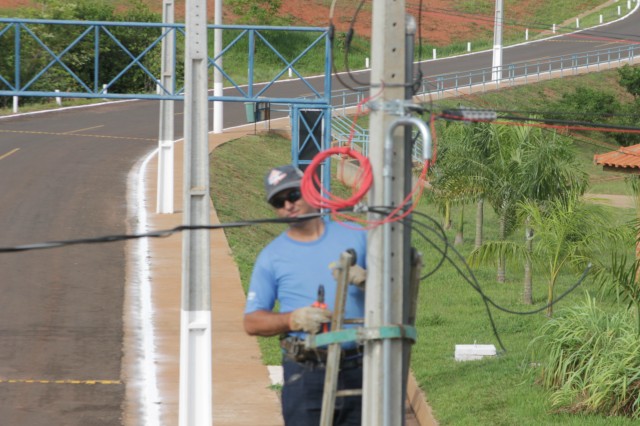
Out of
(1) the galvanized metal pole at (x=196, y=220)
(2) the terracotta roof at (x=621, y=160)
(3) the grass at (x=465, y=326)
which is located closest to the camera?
(1) the galvanized metal pole at (x=196, y=220)

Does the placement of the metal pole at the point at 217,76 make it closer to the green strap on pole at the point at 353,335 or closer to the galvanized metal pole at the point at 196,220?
the galvanized metal pole at the point at 196,220

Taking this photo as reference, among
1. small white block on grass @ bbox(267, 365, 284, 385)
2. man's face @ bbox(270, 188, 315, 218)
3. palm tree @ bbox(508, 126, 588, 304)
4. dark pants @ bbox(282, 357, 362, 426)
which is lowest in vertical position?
small white block on grass @ bbox(267, 365, 284, 385)

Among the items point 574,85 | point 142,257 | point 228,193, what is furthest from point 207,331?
point 574,85

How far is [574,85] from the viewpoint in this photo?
166 ft

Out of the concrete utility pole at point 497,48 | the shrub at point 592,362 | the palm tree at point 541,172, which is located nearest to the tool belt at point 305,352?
the shrub at point 592,362

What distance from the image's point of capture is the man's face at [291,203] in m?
6.25

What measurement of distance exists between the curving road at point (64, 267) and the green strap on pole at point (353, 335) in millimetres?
5908

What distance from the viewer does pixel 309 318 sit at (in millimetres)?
5812

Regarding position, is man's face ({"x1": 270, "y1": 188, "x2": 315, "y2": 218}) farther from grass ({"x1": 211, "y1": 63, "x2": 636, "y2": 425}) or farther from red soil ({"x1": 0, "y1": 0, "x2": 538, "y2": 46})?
red soil ({"x1": 0, "y1": 0, "x2": 538, "y2": 46})

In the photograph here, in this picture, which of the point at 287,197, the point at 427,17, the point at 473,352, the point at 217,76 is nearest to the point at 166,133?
the point at 473,352

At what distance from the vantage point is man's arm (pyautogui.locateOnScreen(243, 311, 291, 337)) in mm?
5941

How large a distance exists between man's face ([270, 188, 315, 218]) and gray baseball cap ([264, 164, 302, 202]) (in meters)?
0.03

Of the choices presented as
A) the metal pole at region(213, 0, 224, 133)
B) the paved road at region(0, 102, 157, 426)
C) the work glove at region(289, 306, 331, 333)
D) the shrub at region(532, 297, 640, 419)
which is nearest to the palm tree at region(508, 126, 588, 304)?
the shrub at region(532, 297, 640, 419)

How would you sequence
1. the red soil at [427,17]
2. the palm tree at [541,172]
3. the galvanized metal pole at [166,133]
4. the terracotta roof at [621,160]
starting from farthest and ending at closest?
1. the red soil at [427,17]
2. the galvanized metal pole at [166,133]
3. the palm tree at [541,172]
4. the terracotta roof at [621,160]
